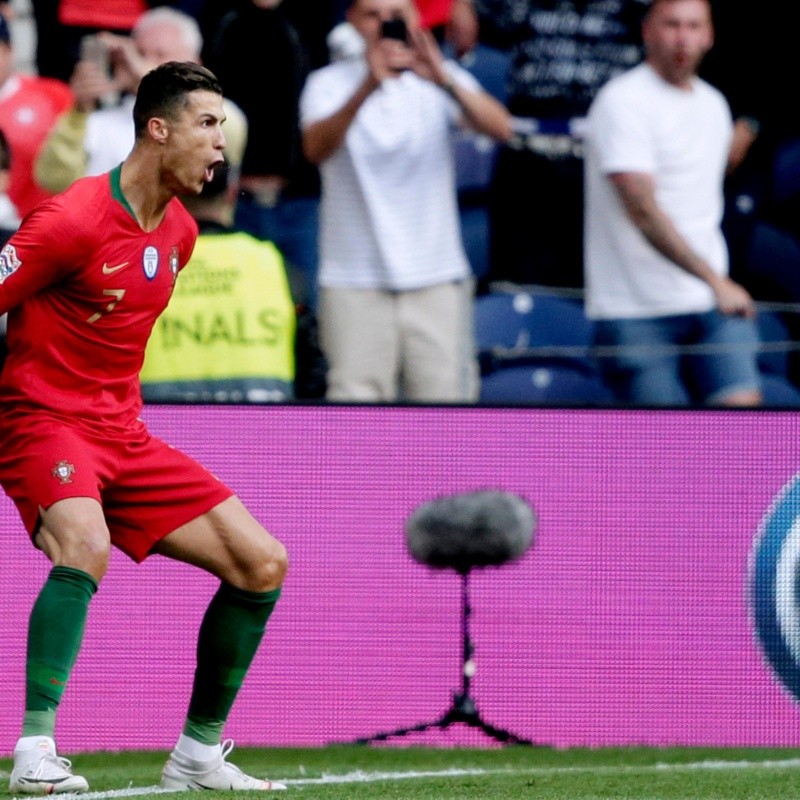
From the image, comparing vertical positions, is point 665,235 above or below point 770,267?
above

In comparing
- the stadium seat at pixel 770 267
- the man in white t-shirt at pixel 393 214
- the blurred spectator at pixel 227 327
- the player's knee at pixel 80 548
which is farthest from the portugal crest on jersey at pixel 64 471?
the stadium seat at pixel 770 267

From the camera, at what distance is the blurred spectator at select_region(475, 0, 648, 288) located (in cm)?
862

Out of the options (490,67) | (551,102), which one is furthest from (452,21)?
(551,102)

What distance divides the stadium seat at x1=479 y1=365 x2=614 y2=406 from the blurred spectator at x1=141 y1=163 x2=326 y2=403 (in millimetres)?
1643

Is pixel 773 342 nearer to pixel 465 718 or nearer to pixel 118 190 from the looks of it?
pixel 465 718

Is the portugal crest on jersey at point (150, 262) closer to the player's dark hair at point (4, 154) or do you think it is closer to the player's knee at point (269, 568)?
the player's knee at point (269, 568)

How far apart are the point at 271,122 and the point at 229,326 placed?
1.94 metres

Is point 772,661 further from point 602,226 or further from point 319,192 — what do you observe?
point 319,192

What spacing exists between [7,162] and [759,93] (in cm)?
365

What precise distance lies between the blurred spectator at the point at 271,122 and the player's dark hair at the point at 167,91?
3014 millimetres

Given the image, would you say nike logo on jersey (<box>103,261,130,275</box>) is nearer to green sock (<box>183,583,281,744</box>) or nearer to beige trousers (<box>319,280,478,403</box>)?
green sock (<box>183,583,281,744</box>)

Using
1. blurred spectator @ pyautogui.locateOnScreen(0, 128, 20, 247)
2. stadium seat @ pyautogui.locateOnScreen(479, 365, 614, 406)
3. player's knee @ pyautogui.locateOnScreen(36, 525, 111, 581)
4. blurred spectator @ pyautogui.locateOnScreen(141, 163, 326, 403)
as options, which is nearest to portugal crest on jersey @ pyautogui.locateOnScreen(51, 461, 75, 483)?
player's knee @ pyautogui.locateOnScreen(36, 525, 111, 581)

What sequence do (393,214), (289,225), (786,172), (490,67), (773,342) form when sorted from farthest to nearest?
(786,172) → (490,67) → (773,342) → (289,225) → (393,214)

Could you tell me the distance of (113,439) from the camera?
490 cm
